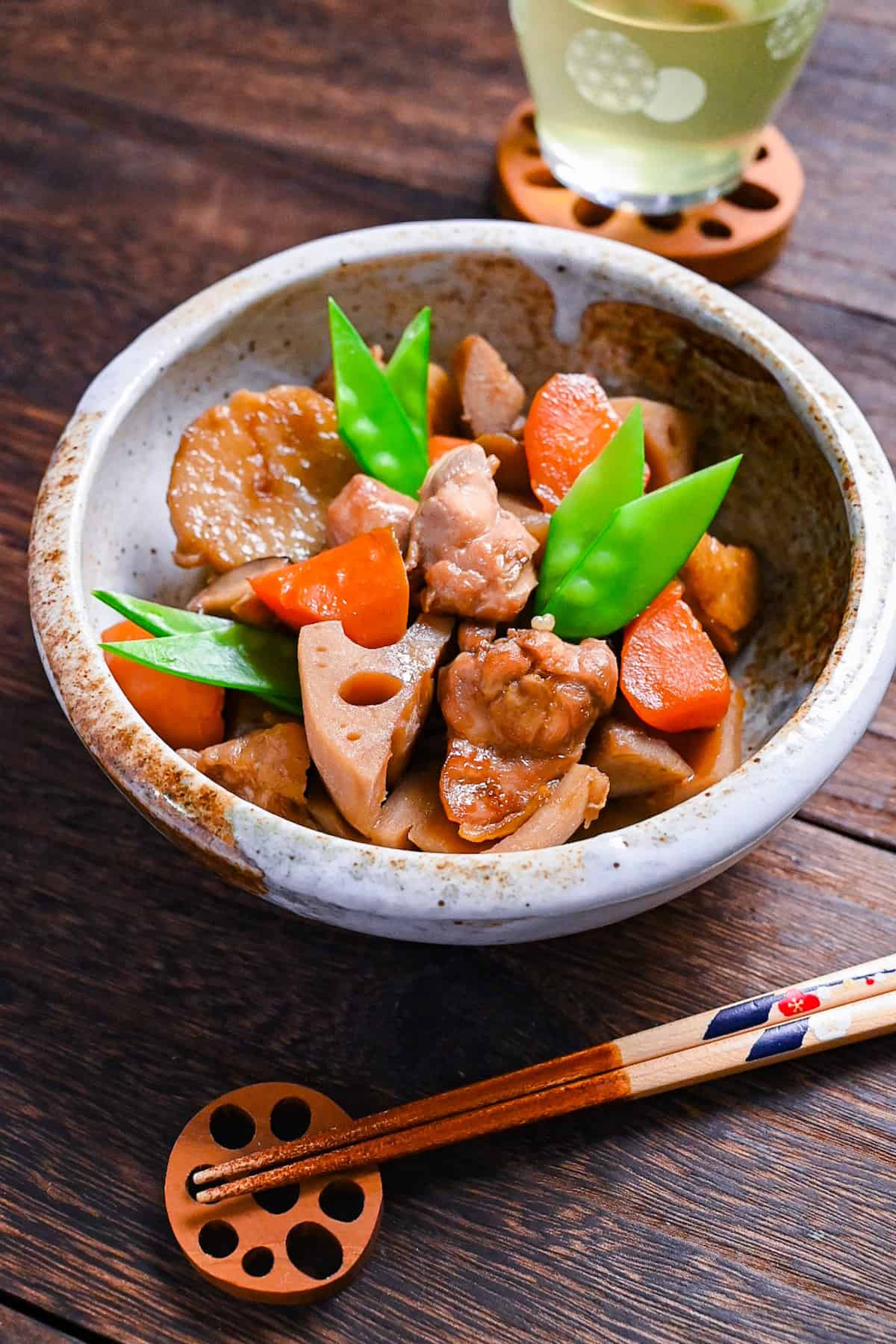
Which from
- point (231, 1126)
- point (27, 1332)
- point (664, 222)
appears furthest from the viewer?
point (664, 222)

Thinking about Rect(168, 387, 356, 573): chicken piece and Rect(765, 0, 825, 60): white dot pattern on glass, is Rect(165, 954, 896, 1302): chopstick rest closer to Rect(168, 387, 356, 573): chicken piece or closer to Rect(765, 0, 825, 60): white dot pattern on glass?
Rect(168, 387, 356, 573): chicken piece

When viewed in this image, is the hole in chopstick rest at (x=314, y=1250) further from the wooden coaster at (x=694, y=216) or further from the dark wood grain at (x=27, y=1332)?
the wooden coaster at (x=694, y=216)

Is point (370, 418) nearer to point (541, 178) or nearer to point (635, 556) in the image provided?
point (635, 556)

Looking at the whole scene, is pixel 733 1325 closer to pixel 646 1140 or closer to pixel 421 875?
pixel 646 1140

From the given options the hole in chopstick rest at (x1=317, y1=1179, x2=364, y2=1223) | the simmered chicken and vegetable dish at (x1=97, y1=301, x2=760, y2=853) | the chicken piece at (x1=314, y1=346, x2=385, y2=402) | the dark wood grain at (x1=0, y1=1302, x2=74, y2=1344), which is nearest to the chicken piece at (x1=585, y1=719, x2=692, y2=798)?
the simmered chicken and vegetable dish at (x1=97, y1=301, x2=760, y2=853)

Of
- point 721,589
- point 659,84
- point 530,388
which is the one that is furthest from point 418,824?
point 659,84

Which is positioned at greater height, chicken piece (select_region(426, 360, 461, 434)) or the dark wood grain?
chicken piece (select_region(426, 360, 461, 434))

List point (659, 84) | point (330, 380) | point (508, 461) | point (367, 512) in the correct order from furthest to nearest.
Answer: point (659, 84)
point (330, 380)
point (508, 461)
point (367, 512)
